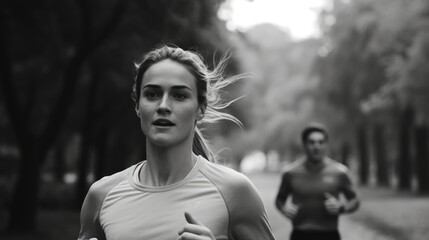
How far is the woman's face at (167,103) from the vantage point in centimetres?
266

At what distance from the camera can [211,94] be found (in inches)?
120

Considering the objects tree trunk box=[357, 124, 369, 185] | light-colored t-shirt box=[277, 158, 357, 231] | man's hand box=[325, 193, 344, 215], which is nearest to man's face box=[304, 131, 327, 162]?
light-colored t-shirt box=[277, 158, 357, 231]

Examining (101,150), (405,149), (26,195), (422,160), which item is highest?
(101,150)

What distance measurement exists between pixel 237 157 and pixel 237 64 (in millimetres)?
65776

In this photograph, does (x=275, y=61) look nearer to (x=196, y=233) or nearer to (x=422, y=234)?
(x=422, y=234)

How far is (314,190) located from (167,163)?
16.2 ft

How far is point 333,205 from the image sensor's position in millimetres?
7156

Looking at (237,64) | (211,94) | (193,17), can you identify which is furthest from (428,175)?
(211,94)

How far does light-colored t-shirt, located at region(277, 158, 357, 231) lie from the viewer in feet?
23.7

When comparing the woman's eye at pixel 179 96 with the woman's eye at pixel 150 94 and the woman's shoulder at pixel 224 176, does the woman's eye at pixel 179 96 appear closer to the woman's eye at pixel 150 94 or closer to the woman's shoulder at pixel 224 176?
the woman's eye at pixel 150 94

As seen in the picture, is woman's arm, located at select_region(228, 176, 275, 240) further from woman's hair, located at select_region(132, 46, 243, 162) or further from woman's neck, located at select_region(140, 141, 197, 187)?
woman's hair, located at select_region(132, 46, 243, 162)

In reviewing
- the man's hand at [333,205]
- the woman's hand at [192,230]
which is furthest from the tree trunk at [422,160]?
the woman's hand at [192,230]

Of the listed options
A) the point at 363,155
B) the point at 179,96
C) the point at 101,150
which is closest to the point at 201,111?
the point at 179,96

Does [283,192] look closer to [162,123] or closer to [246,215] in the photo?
[246,215]
